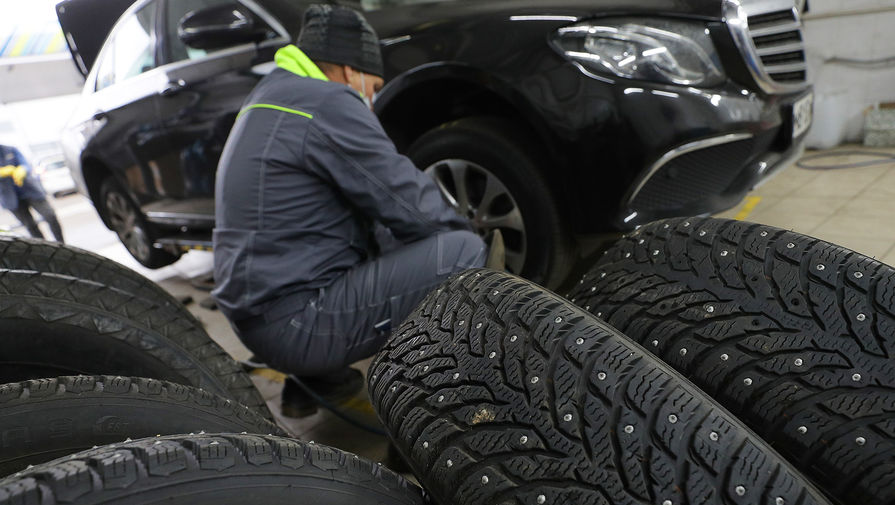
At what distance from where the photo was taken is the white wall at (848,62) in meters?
4.50

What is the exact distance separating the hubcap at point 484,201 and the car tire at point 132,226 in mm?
2107

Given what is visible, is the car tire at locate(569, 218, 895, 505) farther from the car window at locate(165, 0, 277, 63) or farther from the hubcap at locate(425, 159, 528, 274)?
the car window at locate(165, 0, 277, 63)

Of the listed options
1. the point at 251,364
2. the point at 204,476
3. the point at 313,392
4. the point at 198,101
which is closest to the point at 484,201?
the point at 313,392

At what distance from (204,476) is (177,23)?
289 centimetres

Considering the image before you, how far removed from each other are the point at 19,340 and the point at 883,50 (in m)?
5.59

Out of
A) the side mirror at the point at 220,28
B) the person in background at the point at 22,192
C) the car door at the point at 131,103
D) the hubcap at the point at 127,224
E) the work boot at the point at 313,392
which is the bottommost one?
the person in background at the point at 22,192

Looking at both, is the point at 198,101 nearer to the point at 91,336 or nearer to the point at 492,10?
the point at 492,10

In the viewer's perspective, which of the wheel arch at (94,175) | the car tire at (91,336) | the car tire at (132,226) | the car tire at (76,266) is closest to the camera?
the car tire at (91,336)

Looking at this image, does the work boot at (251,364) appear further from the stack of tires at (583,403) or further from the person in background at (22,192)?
the person in background at (22,192)

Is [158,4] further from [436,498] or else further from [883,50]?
[883,50]

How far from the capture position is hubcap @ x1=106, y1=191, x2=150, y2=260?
3.56 m

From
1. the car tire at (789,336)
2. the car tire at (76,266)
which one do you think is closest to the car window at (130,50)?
the car tire at (76,266)

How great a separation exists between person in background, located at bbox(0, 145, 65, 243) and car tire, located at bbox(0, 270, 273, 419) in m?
4.35

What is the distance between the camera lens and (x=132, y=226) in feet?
11.9
